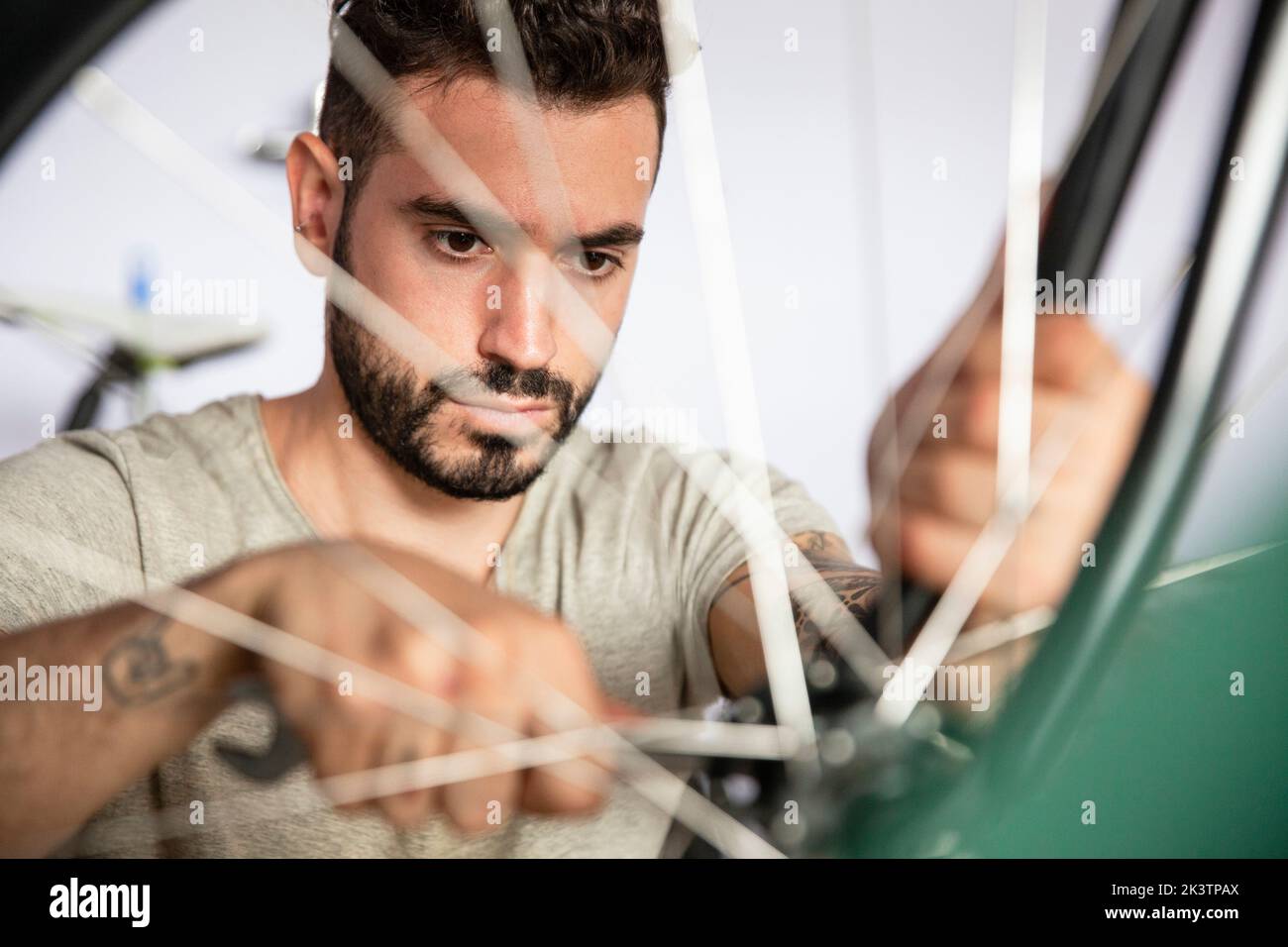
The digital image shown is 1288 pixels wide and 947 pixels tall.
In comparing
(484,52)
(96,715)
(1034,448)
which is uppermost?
(484,52)

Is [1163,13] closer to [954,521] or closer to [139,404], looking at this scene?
[954,521]

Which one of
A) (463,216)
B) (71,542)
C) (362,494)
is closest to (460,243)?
(463,216)

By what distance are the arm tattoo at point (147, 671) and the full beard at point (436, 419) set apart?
0.47ft

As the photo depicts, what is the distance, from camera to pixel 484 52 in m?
0.48

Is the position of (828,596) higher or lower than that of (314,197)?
lower

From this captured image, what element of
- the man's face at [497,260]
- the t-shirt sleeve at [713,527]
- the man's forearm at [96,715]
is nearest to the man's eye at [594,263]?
the man's face at [497,260]

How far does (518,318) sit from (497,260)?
3cm

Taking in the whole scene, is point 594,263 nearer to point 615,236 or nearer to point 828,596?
point 615,236

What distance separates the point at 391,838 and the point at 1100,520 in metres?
0.36

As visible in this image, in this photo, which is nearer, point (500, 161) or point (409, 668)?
point (409, 668)

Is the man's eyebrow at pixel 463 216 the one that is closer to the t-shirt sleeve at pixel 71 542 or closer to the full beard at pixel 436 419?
the full beard at pixel 436 419

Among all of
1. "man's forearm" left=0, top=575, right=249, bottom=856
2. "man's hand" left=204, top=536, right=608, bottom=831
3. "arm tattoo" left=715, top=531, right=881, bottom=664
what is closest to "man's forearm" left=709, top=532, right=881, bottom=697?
"arm tattoo" left=715, top=531, right=881, bottom=664

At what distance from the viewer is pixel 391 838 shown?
0.48 m
